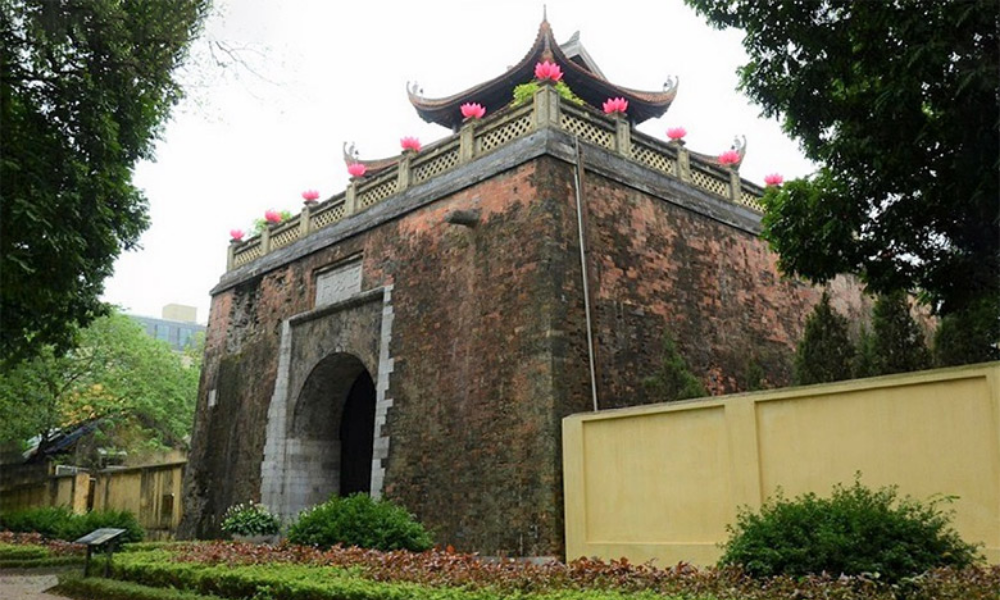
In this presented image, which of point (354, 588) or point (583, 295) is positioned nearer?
point (354, 588)

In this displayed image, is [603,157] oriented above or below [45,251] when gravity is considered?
above

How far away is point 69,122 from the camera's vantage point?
8.72 m

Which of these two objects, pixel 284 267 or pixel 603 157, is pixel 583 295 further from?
pixel 284 267

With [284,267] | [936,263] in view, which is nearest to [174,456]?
[284,267]

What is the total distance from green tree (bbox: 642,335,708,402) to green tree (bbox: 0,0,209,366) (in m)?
7.49

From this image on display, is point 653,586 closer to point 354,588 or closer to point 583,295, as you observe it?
point 354,588

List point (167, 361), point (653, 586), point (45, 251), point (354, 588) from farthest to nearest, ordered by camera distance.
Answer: point (167, 361) < point (45, 251) < point (354, 588) < point (653, 586)

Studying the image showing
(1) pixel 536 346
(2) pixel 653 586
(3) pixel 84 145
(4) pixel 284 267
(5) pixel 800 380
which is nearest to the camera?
(2) pixel 653 586

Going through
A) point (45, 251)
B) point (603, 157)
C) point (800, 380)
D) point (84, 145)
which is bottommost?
point (800, 380)

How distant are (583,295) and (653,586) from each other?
6.00 meters

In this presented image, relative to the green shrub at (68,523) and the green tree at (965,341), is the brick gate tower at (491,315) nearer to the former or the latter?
the green shrub at (68,523)

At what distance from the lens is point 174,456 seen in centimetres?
2964

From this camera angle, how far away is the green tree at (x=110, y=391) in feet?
79.7

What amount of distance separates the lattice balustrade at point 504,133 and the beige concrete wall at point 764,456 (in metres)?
4.78
